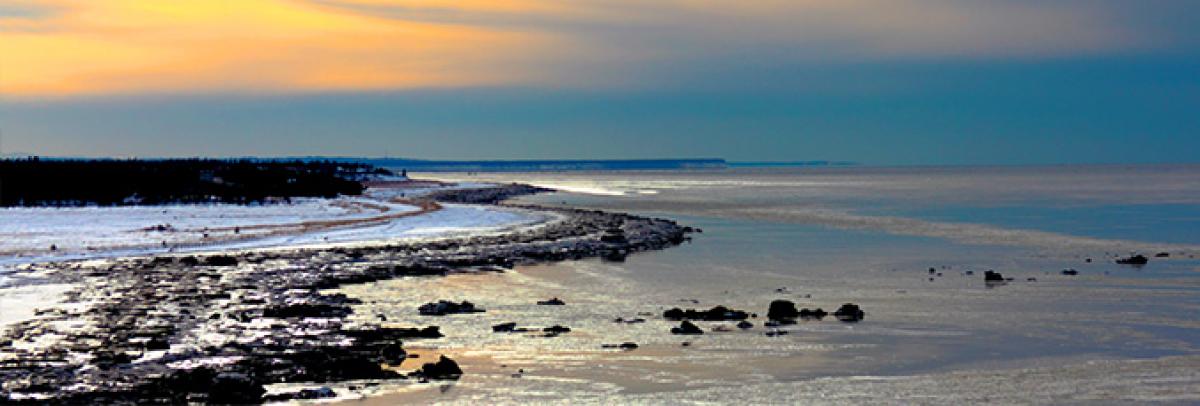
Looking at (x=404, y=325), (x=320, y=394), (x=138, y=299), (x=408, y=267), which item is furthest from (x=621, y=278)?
(x=320, y=394)

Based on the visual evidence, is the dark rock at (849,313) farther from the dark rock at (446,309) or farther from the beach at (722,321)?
the dark rock at (446,309)

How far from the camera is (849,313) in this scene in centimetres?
2619

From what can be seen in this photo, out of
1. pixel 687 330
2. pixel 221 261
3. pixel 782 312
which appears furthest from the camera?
pixel 221 261

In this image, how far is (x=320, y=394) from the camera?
56.3 feet

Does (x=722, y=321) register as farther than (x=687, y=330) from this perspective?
Yes

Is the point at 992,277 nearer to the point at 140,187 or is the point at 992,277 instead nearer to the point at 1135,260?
the point at 1135,260

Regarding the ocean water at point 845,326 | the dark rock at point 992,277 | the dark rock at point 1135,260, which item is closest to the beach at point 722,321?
the ocean water at point 845,326

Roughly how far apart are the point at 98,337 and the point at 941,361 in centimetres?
1546

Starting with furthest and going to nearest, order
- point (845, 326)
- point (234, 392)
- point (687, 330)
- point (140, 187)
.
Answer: point (140, 187) → point (845, 326) → point (687, 330) → point (234, 392)

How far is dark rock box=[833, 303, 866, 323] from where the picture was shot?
84.7ft

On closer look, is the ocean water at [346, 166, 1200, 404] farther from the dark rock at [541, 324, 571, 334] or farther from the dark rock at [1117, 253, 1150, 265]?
the dark rock at [1117, 253, 1150, 265]

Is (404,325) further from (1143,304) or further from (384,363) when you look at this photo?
(1143,304)

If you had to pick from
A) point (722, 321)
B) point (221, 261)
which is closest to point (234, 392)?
point (722, 321)

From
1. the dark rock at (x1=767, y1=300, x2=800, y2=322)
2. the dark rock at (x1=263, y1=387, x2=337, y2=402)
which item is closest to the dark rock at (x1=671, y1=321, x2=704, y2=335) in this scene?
the dark rock at (x1=767, y1=300, x2=800, y2=322)
